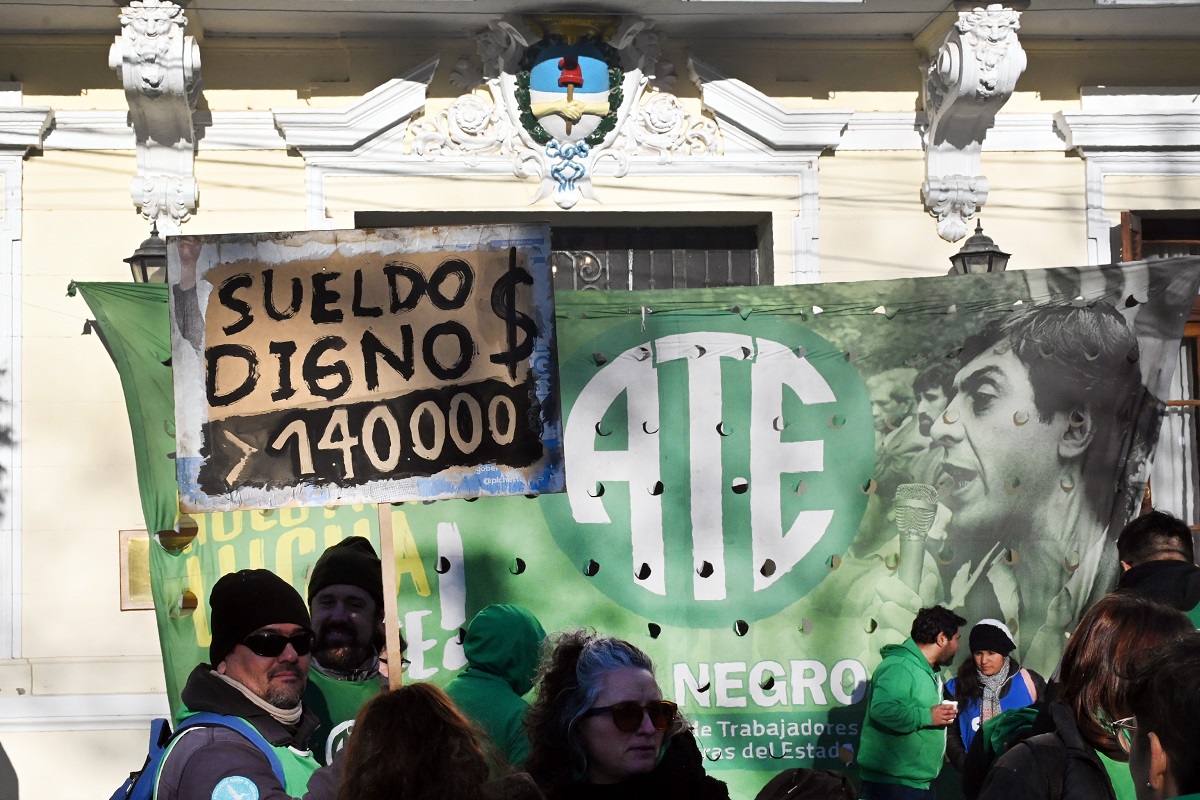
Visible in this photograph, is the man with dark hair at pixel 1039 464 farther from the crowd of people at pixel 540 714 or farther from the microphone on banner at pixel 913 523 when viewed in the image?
the crowd of people at pixel 540 714

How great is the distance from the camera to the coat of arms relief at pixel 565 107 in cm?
783

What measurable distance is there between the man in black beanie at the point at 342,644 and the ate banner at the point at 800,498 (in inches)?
10.8

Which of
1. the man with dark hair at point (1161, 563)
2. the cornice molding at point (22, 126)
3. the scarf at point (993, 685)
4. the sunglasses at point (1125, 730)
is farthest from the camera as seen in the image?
the cornice molding at point (22, 126)

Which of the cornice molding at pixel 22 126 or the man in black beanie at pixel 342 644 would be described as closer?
the man in black beanie at pixel 342 644

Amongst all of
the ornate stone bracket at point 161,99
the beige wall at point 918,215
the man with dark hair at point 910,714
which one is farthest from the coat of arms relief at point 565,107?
the man with dark hair at point 910,714

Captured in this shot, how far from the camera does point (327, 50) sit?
798cm

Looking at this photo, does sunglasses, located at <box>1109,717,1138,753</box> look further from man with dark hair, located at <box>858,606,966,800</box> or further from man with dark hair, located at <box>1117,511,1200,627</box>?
man with dark hair, located at <box>858,606,966,800</box>

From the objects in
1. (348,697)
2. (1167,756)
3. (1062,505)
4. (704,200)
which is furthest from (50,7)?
(1167,756)

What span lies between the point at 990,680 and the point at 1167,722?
3.30m

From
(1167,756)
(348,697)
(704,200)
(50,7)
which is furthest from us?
(704,200)

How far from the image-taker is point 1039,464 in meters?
6.04

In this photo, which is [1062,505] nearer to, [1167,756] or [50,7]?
[1167,756]

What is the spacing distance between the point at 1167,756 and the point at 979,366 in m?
3.49

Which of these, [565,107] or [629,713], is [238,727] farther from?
[565,107]
